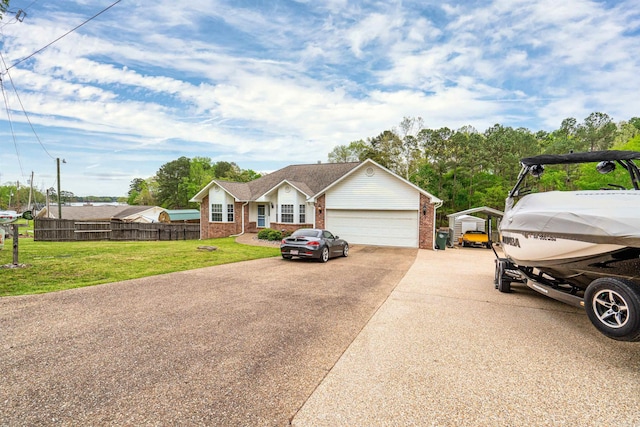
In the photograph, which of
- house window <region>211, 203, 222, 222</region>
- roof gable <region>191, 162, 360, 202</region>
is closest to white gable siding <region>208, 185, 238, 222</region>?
house window <region>211, 203, 222, 222</region>

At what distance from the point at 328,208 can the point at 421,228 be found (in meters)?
5.95

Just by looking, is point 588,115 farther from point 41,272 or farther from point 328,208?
point 41,272

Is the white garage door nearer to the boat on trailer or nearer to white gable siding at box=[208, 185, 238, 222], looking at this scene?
white gable siding at box=[208, 185, 238, 222]

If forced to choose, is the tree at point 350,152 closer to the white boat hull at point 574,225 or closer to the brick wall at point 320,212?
the brick wall at point 320,212

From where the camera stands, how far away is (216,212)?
81.6 feet

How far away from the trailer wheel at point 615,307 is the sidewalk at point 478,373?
0.43 m

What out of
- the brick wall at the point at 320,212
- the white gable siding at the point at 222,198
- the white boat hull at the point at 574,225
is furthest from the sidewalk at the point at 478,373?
the white gable siding at the point at 222,198

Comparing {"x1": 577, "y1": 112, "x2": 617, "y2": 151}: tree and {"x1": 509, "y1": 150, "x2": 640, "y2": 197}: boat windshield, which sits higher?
{"x1": 577, "y1": 112, "x2": 617, "y2": 151}: tree

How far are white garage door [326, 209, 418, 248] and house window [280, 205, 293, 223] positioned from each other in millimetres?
3295

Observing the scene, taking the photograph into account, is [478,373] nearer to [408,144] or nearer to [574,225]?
[574,225]

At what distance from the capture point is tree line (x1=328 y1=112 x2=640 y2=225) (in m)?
28.8

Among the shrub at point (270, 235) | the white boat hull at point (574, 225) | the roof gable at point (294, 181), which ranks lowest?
the shrub at point (270, 235)

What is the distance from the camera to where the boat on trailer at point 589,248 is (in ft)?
12.2

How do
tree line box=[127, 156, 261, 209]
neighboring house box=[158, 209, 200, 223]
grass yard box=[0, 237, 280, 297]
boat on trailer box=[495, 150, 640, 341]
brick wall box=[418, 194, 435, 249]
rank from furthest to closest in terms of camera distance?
tree line box=[127, 156, 261, 209] < neighboring house box=[158, 209, 200, 223] < brick wall box=[418, 194, 435, 249] < grass yard box=[0, 237, 280, 297] < boat on trailer box=[495, 150, 640, 341]
